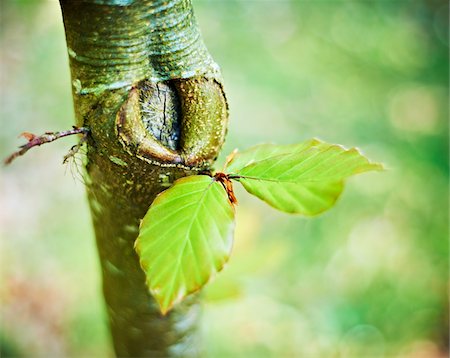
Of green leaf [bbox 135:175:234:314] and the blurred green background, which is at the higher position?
green leaf [bbox 135:175:234:314]

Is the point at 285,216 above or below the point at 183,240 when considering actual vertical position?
below

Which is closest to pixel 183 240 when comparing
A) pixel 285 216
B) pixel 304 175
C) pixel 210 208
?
pixel 210 208

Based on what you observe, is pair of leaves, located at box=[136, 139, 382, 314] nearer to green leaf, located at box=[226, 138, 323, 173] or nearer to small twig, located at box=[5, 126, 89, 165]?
green leaf, located at box=[226, 138, 323, 173]

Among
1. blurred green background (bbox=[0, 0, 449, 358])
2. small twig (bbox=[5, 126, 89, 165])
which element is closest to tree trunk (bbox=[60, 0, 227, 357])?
small twig (bbox=[5, 126, 89, 165])

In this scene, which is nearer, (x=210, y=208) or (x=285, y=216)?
(x=210, y=208)

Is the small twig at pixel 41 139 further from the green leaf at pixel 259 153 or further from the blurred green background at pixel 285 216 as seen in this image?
the blurred green background at pixel 285 216

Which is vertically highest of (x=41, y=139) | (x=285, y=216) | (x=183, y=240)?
(x=41, y=139)

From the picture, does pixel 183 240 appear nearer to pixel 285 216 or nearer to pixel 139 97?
pixel 139 97
